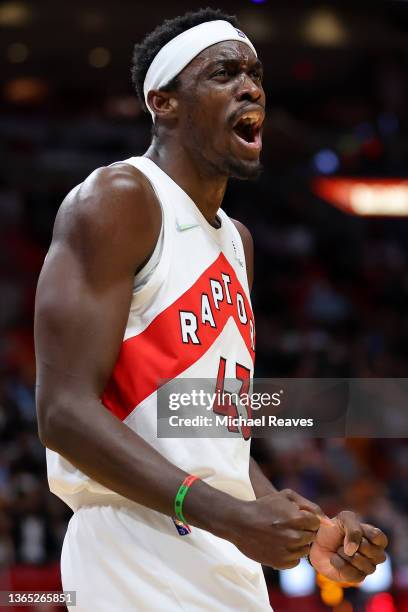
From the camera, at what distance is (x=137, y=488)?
2455 mm

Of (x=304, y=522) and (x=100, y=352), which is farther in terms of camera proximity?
(x=100, y=352)

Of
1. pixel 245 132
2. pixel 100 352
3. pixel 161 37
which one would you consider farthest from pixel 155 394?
pixel 161 37

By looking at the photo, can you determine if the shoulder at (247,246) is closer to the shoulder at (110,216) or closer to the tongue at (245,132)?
the tongue at (245,132)

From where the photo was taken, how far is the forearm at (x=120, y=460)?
7.90ft

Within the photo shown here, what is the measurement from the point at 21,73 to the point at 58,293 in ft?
37.2

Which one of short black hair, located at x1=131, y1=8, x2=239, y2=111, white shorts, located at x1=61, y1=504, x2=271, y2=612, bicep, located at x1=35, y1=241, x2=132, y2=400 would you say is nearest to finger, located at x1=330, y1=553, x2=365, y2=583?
white shorts, located at x1=61, y1=504, x2=271, y2=612

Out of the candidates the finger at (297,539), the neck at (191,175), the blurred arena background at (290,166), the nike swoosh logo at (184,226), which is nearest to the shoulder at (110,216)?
the nike swoosh logo at (184,226)

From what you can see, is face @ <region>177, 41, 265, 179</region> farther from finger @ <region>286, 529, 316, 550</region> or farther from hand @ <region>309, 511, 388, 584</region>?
finger @ <region>286, 529, 316, 550</region>

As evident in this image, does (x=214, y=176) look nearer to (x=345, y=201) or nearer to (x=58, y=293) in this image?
(x=58, y=293)

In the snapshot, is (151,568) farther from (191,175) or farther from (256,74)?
(256,74)

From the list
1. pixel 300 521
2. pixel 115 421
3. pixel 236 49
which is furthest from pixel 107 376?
pixel 236 49

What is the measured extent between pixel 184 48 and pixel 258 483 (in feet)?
4.13

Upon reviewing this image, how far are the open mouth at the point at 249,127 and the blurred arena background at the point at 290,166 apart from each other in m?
5.14

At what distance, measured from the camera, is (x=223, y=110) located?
2.99 meters
